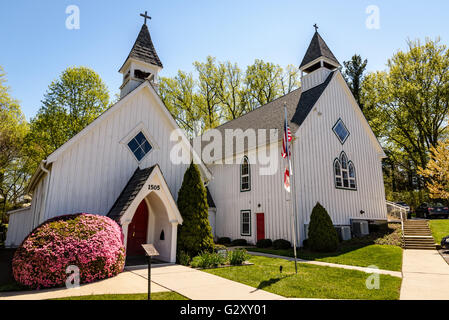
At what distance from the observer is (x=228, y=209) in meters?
19.8

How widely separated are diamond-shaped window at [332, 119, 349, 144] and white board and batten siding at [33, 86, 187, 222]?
36.6 ft

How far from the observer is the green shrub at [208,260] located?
32.3ft

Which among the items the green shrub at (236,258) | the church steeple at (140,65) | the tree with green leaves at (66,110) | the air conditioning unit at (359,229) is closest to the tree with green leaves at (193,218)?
the green shrub at (236,258)

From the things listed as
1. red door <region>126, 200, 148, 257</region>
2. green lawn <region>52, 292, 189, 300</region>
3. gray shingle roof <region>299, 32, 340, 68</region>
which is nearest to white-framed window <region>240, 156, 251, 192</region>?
red door <region>126, 200, 148, 257</region>

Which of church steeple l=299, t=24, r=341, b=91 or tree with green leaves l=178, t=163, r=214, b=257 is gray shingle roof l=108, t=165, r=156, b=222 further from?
church steeple l=299, t=24, r=341, b=91

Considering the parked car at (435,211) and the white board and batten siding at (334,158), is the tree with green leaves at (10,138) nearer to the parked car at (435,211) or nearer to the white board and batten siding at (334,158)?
the white board and batten siding at (334,158)

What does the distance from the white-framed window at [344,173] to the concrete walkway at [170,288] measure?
41.3 feet

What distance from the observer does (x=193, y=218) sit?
11.3m

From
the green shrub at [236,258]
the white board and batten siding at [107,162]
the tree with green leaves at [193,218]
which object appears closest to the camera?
the white board and batten siding at [107,162]

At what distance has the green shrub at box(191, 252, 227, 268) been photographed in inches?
388

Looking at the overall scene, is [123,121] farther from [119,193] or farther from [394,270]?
[394,270]

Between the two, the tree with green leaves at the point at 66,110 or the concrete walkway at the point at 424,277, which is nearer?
the concrete walkway at the point at 424,277

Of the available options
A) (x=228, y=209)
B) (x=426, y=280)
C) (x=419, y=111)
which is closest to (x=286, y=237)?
(x=228, y=209)
